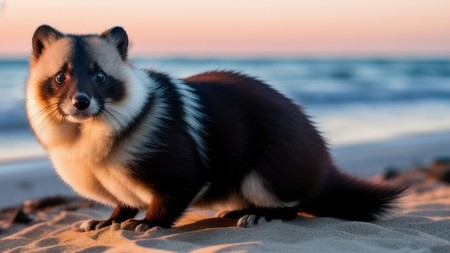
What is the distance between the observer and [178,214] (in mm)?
5098

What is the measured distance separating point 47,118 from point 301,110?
1.98 meters

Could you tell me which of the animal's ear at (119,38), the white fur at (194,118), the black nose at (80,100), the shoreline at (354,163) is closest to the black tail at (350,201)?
the white fur at (194,118)

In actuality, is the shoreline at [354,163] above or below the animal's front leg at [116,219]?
below

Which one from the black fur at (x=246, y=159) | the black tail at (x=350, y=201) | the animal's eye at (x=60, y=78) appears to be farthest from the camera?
the black tail at (x=350, y=201)

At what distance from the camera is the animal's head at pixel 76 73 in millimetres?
4656

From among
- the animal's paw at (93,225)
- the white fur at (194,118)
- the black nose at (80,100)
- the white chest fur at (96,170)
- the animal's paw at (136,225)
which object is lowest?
the animal's paw at (93,225)

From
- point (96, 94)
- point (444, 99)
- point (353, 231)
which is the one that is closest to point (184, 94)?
point (96, 94)

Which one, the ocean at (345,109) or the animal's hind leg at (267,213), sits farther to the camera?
the ocean at (345,109)

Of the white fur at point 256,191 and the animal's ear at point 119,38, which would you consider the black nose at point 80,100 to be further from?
the white fur at point 256,191

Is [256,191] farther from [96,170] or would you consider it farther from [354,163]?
[354,163]

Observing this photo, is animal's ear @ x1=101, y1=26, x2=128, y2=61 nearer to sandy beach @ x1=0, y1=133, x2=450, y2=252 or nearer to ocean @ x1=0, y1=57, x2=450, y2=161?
ocean @ x1=0, y1=57, x2=450, y2=161

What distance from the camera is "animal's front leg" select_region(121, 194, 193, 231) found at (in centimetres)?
504

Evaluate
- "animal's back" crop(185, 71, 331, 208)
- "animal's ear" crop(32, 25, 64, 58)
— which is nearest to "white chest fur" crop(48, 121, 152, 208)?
"animal's back" crop(185, 71, 331, 208)

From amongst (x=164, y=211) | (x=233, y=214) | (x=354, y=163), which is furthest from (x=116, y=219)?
(x=354, y=163)
